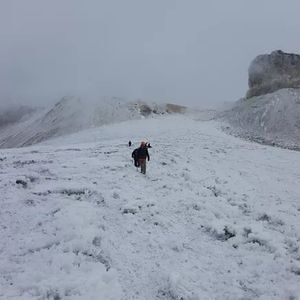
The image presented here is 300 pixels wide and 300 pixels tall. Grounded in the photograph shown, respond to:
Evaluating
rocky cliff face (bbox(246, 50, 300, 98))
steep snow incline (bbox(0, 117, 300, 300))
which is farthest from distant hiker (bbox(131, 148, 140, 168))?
rocky cliff face (bbox(246, 50, 300, 98))

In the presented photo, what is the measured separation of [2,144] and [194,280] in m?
69.2

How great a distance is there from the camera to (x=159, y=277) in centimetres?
1247

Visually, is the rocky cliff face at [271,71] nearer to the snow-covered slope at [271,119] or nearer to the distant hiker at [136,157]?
the snow-covered slope at [271,119]

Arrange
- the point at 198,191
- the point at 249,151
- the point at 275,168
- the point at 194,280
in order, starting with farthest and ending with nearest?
the point at 249,151
the point at 275,168
the point at 198,191
the point at 194,280

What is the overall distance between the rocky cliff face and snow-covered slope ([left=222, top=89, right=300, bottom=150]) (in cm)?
807

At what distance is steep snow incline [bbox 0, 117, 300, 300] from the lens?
11891 mm

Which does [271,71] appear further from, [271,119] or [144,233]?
[144,233]

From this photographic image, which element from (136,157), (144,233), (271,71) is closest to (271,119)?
(271,71)

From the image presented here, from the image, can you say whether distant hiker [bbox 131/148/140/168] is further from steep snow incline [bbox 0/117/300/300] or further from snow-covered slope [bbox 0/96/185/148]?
snow-covered slope [bbox 0/96/185/148]

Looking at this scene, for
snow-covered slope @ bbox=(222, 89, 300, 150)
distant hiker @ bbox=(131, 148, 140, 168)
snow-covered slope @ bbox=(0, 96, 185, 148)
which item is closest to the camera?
distant hiker @ bbox=(131, 148, 140, 168)

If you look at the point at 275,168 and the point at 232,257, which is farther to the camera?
the point at 275,168

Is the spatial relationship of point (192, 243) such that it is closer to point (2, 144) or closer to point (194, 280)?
point (194, 280)

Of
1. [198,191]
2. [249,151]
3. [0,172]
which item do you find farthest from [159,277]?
[249,151]

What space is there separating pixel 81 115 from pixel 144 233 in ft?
A: 198
